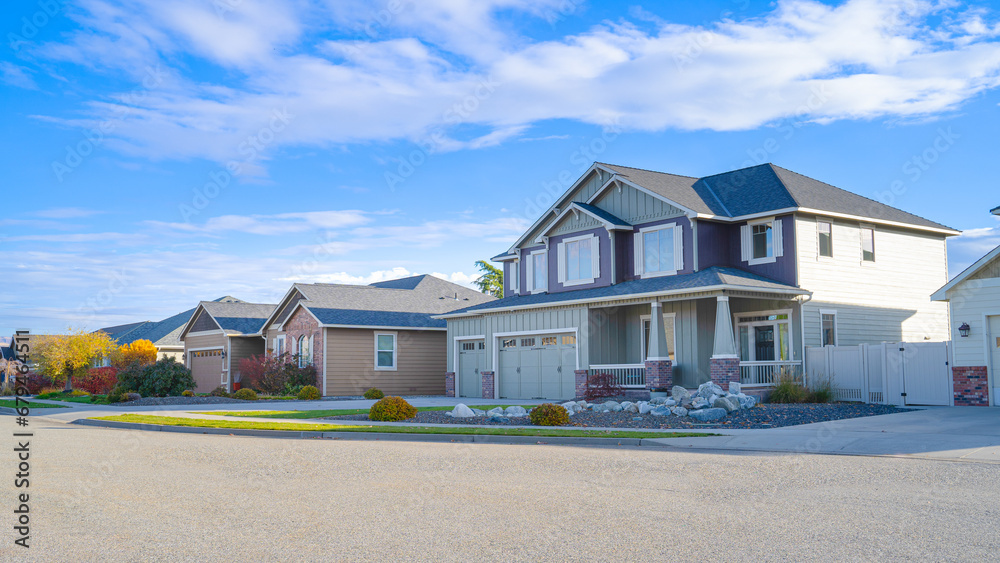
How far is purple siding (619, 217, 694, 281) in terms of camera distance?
87.2ft

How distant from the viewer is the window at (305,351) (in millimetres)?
36250

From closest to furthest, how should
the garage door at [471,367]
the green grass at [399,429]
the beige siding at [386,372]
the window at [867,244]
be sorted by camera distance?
1. the green grass at [399,429]
2. the window at [867,244]
3. the garage door at [471,367]
4. the beige siding at [386,372]

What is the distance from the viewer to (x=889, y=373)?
2297 centimetres

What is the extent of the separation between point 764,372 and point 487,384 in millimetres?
10815

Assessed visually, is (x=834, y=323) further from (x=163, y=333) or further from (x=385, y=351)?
(x=163, y=333)

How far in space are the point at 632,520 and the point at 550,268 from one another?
23.6 metres

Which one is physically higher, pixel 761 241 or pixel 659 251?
pixel 761 241

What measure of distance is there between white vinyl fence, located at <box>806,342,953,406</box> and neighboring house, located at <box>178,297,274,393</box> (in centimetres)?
2790

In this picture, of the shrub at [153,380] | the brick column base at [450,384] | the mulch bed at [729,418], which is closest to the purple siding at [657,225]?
the mulch bed at [729,418]

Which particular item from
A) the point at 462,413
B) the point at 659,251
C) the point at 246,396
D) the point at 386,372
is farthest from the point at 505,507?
the point at 386,372

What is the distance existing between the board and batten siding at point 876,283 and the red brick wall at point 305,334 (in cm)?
1998

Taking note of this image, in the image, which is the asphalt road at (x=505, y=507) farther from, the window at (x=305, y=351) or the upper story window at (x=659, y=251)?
the window at (x=305, y=351)

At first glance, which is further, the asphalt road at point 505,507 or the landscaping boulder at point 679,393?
the landscaping boulder at point 679,393

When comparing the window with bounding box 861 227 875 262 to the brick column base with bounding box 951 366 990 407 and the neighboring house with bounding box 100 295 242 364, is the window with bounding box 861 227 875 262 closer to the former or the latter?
the brick column base with bounding box 951 366 990 407
